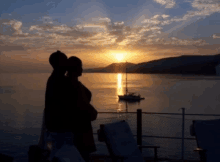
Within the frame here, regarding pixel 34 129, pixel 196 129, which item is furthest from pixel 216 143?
pixel 34 129

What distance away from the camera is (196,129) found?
4.02 meters

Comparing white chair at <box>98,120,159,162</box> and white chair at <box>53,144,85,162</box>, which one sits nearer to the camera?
white chair at <box>53,144,85,162</box>

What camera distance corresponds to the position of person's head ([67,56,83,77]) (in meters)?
2.42

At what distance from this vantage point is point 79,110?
2.34 m

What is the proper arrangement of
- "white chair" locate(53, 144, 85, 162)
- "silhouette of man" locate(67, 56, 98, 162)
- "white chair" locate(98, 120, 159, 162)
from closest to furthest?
"white chair" locate(53, 144, 85, 162), "silhouette of man" locate(67, 56, 98, 162), "white chair" locate(98, 120, 159, 162)

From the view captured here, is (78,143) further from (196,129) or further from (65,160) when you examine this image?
(196,129)

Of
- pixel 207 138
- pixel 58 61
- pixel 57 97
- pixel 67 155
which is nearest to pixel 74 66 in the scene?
pixel 58 61

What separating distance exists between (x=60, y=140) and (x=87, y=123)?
38 cm

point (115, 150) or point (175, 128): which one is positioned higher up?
point (115, 150)

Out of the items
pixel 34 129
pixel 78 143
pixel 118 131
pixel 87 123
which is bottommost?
pixel 34 129

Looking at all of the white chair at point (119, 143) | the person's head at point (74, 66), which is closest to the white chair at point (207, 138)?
the white chair at point (119, 143)

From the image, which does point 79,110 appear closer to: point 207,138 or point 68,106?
point 68,106

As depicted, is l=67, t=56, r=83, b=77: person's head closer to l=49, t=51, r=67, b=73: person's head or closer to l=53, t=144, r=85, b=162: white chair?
l=49, t=51, r=67, b=73: person's head

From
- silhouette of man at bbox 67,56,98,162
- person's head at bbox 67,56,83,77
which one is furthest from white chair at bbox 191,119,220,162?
person's head at bbox 67,56,83,77
